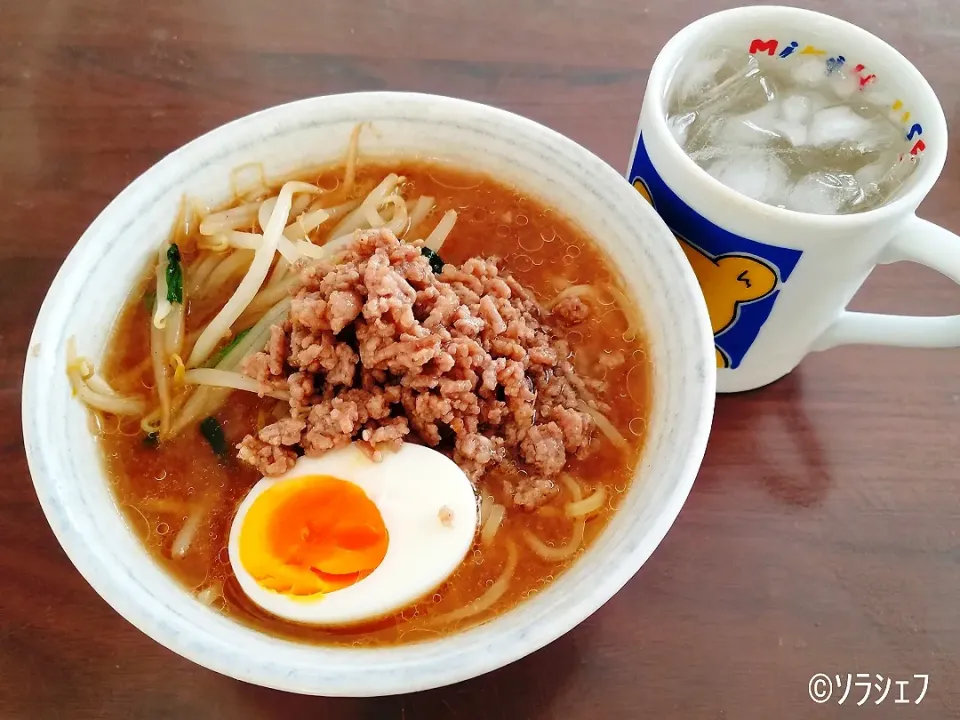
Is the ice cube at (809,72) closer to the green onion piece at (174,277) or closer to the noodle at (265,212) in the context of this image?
the noodle at (265,212)

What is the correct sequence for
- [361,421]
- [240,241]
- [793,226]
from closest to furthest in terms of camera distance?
[793,226]
[361,421]
[240,241]

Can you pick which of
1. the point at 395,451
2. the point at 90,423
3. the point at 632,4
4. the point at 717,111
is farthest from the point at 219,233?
the point at 632,4

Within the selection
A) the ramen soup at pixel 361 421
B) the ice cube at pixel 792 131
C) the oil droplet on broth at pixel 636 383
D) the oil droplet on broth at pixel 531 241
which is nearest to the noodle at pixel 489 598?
the ramen soup at pixel 361 421

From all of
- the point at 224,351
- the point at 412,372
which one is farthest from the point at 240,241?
the point at 412,372

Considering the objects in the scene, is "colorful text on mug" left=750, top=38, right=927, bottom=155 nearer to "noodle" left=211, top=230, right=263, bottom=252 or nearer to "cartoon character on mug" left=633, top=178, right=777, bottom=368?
"cartoon character on mug" left=633, top=178, right=777, bottom=368

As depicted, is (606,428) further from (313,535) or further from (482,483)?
(313,535)

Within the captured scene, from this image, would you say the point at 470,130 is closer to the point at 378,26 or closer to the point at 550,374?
the point at 550,374
